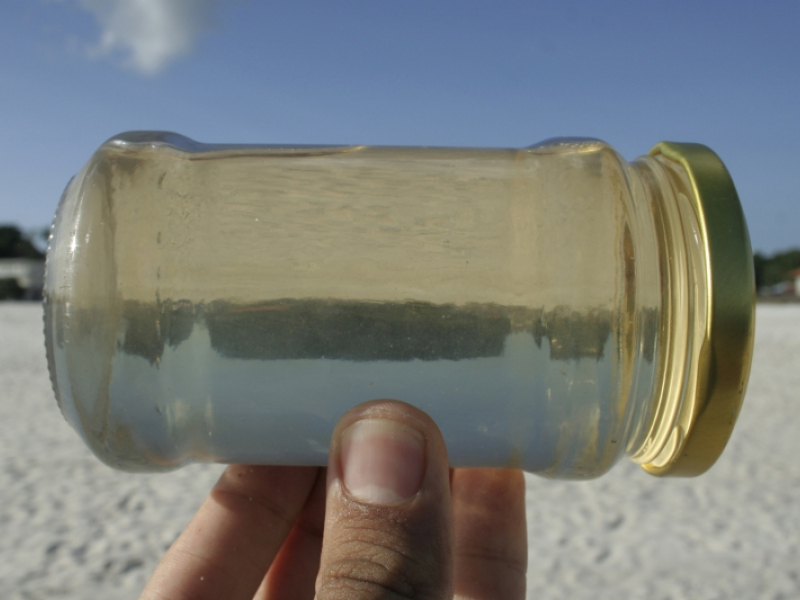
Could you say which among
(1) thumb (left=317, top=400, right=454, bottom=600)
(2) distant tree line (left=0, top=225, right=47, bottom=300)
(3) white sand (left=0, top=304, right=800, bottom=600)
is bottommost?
(3) white sand (left=0, top=304, right=800, bottom=600)

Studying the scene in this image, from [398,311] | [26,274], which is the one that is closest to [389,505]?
[398,311]

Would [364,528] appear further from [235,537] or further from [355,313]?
[235,537]

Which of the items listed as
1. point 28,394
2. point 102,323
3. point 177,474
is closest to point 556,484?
point 177,474

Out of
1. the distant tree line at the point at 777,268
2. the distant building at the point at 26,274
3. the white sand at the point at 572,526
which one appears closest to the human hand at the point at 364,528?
the white sand at the point at 572,526

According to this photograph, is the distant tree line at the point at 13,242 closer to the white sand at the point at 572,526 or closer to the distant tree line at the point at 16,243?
the distant tree line at the point at 16,243

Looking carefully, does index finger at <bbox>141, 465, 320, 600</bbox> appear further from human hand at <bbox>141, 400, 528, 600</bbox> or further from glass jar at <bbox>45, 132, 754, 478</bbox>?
glass jar at <bbox>45, 132, 754, 478</bbox>

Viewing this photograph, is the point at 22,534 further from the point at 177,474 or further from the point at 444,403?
the point at 444,403

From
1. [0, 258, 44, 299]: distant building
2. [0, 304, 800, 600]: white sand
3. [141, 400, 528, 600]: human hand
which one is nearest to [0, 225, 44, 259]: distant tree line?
[0, 258, 44, 299]: distant building

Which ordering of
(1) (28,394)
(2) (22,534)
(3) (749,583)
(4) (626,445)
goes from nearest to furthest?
(4) (626,445) → (3) (749,583) → (2) (22,534) → (1) (28,394)
